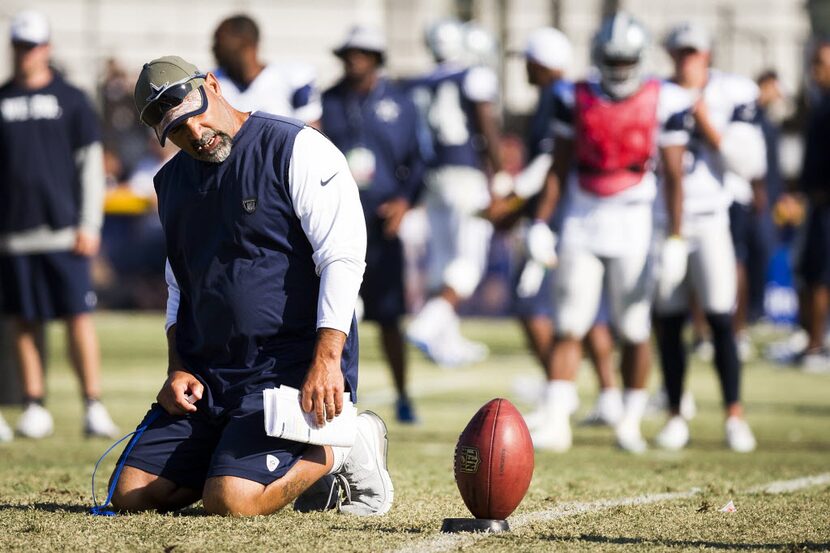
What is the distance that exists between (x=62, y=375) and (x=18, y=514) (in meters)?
7.33

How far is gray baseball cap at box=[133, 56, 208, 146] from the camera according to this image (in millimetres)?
5387

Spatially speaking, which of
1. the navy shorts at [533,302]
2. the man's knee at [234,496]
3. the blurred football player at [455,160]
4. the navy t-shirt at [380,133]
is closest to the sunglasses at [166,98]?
the man's knee at [234,496]

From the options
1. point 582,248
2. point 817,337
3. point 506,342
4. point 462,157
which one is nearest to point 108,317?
point 506,342

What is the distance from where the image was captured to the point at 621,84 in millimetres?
8219

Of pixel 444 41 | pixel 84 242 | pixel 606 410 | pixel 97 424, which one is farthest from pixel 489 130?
pixel 97 424

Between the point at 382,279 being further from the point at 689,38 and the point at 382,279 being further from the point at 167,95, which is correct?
the point at 167,95

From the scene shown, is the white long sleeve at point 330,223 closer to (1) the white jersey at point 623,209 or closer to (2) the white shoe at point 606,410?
(1) the white jersey at point 623,209

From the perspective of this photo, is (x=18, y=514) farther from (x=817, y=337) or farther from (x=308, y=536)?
(x=817, y=337)

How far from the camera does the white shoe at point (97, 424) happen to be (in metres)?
8.64

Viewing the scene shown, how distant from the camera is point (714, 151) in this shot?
29.1 ft

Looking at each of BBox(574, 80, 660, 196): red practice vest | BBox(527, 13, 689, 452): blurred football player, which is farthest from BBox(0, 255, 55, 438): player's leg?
BBox(574, 80, 660, 196): red practice vest

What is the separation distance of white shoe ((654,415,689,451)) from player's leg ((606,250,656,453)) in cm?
13

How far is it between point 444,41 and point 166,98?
7.04 meters

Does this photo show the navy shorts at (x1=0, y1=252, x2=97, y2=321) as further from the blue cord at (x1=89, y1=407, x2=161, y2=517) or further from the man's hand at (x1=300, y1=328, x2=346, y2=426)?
the man's hand at (x1=300, y1=328, x2=346, y2=426)
